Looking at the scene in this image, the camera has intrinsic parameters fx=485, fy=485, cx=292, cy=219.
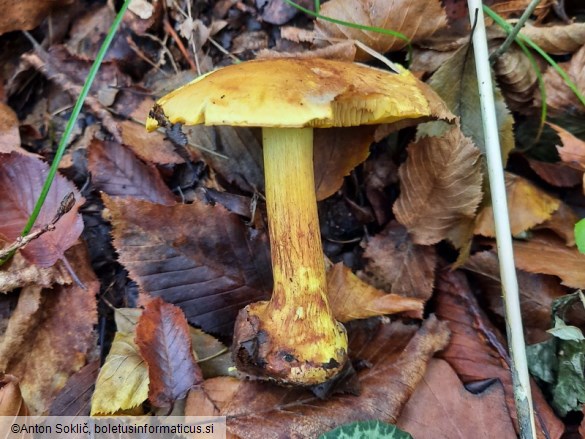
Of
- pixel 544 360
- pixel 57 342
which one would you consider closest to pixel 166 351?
pixel 57 342

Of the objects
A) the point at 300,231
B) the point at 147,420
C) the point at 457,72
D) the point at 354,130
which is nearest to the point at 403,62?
the point at 457,72

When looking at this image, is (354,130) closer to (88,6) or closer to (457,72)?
(457,72)

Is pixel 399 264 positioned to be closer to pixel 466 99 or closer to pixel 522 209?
pixel 522 209

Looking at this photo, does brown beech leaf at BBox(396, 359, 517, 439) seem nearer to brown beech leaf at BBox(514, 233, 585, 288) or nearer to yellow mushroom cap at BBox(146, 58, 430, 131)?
brown beech leaf at BBox(514, 233, 585, 288)

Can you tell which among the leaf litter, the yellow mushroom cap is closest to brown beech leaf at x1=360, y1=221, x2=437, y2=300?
the leaf litter

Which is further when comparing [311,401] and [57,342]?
[57,342]

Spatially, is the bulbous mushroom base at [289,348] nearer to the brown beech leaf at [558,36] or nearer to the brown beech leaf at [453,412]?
the brown beech leaf at [453,412]
